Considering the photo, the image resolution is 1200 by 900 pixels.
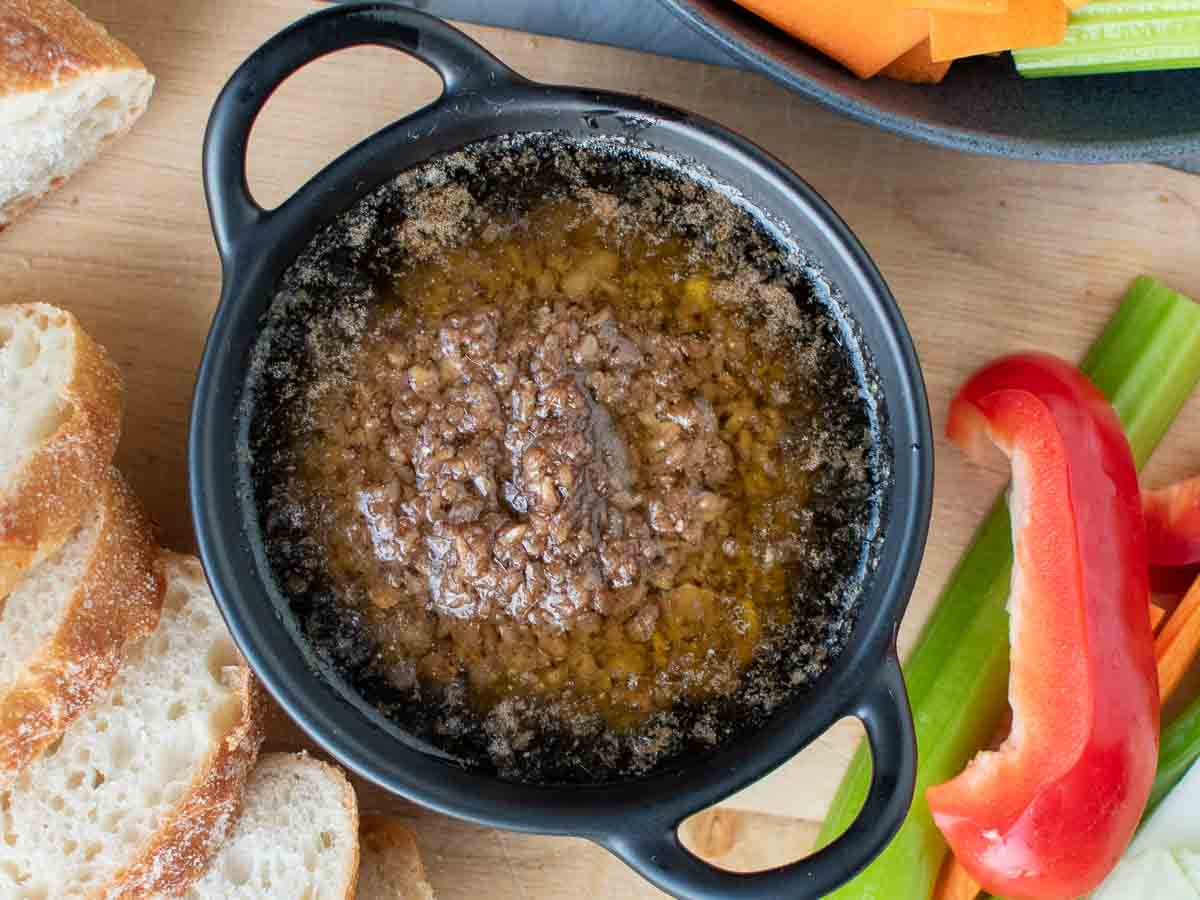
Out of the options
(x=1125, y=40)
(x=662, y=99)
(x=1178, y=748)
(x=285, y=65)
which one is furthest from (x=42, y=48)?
(x=1178, y=748)

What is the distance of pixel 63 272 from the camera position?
71.7 inches

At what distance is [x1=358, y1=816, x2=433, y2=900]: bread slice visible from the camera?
1830 mm

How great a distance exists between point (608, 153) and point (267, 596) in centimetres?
72

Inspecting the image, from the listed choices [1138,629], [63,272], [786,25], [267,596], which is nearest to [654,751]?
[267,596]

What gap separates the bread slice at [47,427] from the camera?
1592 mm

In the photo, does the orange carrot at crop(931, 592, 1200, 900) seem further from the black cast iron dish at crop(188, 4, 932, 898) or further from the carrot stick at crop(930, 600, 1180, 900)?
the black cast iron dish at crop(188, 4, 932, 898)

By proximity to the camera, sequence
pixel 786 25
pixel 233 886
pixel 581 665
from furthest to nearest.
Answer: pixel 233 886 < pixel 581 665 < pixel 786 25

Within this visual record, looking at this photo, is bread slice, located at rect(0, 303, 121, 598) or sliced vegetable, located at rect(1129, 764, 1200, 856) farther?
sliced vegetable, located at rect(1129, 764, 1200, 856)

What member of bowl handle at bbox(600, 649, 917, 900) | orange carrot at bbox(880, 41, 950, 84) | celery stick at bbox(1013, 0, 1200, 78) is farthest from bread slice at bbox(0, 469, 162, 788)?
celery stick at bbox(1013, 0, 1200, 78)

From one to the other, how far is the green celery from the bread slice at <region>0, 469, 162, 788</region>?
4.99 ft

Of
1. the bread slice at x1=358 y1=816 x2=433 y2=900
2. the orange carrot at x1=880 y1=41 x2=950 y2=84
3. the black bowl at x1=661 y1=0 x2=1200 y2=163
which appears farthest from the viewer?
the bread slice at x1=358 y1=816 x2=433 y2=900

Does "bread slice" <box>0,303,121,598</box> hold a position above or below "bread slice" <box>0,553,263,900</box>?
above

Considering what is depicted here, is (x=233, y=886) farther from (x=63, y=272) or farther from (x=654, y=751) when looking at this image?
(x=63, y=272)

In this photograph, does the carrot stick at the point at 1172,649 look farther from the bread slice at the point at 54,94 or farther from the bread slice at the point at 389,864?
the bread slice at the point at 54,94
